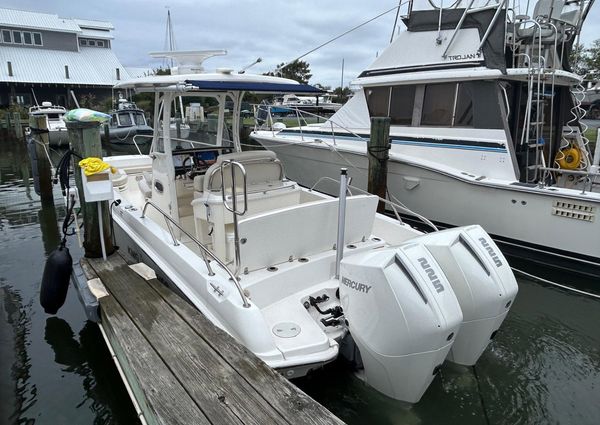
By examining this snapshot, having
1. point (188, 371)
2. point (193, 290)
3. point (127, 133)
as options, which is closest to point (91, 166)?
point (193, 290)

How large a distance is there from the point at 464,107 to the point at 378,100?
1.81m

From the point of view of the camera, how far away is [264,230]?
12.1ft

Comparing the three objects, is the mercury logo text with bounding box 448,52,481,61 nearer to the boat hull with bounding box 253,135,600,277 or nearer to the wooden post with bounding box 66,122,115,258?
the boat hull with bounding box 253,135,600,277

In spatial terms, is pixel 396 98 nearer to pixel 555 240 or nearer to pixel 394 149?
pixel 394 149

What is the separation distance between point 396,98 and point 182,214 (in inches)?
194

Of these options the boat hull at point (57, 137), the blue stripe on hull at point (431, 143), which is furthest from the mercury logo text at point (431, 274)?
the boat hull at point (57, 137)

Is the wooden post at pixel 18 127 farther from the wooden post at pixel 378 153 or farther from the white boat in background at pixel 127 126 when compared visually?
the wooden post at pixel 378 153

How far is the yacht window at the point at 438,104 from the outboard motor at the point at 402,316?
5128 millimetres

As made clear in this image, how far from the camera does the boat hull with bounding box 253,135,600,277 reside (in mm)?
5848

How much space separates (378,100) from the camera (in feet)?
27.6

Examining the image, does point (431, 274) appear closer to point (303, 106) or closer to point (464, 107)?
point (464, 107)

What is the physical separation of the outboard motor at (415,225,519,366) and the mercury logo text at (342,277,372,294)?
601 millimetres

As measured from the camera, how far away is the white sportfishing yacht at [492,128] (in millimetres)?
6102

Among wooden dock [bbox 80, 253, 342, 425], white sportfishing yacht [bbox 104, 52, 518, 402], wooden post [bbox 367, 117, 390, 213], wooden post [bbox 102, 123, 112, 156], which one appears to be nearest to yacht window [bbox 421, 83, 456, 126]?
wooden post [bbox 367, 117, 390, 213]
